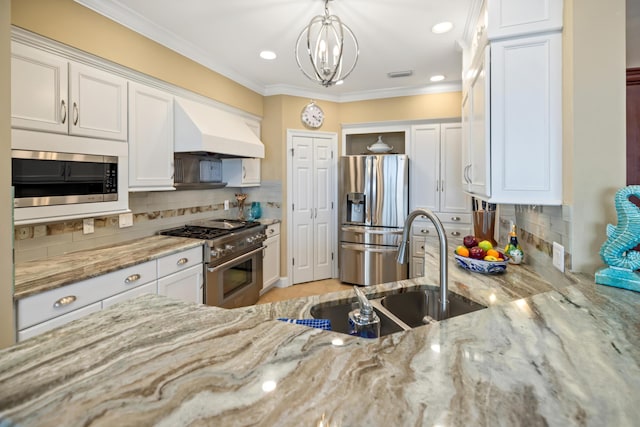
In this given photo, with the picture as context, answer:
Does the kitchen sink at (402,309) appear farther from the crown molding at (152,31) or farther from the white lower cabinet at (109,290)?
the crown molding at (152,31)

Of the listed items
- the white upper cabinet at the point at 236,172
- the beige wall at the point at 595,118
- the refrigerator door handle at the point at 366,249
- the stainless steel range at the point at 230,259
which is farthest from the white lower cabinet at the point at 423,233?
the beige wall at the point at 595,118

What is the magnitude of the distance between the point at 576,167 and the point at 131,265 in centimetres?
246

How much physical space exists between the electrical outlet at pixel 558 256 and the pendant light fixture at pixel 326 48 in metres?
1.45

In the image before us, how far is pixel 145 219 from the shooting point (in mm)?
2816

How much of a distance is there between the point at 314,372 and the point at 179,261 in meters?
2.06

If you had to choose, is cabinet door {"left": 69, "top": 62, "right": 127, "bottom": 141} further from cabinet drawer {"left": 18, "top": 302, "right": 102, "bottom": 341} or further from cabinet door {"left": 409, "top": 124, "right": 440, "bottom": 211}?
cabinet door {"left": 409, "top": 124, "right": 440, "bottom": 211}

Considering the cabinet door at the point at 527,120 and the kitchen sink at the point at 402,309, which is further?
the cabinet door at the point at 527,120

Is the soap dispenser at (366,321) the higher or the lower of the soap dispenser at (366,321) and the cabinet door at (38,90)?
the lower

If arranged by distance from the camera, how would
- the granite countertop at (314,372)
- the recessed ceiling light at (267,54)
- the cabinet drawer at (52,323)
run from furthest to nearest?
the recessed ceiling light at (267,54)
the cabinet drawer at (52,323)
the granite countertop at (314,372)

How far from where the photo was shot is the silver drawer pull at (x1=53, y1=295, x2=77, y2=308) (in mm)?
1617

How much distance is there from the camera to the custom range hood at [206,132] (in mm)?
2711

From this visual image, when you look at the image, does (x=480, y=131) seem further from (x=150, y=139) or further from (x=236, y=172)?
(x=236, y=172)

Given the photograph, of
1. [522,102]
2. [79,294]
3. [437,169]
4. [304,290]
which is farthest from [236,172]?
[522,102]

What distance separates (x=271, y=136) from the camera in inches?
164
